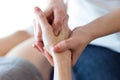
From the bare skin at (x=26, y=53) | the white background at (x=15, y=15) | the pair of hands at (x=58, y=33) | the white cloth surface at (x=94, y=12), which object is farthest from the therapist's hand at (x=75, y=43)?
the white background at (x=15, y=15)

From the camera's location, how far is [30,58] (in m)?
1.02

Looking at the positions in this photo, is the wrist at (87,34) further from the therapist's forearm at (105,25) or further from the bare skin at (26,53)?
the bare skin at (26,53)

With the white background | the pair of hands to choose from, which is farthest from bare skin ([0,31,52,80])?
the pair of hands

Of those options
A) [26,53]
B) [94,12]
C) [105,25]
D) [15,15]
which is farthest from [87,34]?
[15,15]

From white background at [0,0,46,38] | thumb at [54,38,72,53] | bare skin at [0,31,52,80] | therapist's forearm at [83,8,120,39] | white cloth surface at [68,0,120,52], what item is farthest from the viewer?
white background at [0,0,46,38]

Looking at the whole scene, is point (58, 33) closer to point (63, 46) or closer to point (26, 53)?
point (63, 46)

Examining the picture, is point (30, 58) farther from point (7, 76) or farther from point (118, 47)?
point (118, 47)

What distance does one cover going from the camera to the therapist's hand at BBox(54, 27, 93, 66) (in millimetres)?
683

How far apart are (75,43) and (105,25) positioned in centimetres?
16

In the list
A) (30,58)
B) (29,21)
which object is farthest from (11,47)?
(29,21)

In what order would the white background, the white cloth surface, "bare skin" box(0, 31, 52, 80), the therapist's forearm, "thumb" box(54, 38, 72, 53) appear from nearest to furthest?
"thumb" box(54, 38, 72, 53) → the therapist's forearm → the white cloth surface → "bare skin" box(0, 31, 52, 80) → the white background

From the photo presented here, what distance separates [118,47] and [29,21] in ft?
2.22

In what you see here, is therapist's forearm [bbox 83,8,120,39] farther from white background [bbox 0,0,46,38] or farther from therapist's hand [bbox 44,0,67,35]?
white background [bbox 0,0,46,38]

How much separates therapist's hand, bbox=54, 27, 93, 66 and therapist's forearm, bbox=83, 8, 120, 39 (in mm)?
34
